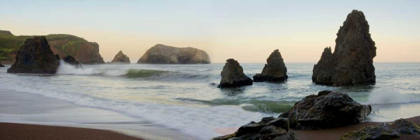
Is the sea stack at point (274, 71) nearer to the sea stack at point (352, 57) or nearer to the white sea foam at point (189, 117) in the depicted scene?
the sea stack at point (352, 57)

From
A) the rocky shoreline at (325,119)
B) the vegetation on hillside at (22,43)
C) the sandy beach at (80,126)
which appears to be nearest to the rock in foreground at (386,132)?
the rocky shoreline at (325,119)

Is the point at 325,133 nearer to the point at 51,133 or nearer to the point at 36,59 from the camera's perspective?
the point at 51,133

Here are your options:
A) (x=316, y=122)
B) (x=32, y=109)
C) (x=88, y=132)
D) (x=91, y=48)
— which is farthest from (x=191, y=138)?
(x=91, y=48)

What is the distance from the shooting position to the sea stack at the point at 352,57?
21.6m

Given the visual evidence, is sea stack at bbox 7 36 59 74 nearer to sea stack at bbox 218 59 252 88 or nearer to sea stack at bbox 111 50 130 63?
sea stack at bbox 218 59 252 88

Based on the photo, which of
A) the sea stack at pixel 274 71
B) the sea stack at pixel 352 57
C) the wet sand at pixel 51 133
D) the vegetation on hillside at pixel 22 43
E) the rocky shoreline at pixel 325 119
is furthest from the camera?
the vegetation on hillside at pixel 22 43

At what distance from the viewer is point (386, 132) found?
13.7ft

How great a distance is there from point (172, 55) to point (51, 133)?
399 feet

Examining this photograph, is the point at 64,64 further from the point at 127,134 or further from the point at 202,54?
the point at 202,54

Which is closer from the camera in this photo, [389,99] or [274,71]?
[389,99]

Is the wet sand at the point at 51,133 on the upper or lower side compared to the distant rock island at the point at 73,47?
lower

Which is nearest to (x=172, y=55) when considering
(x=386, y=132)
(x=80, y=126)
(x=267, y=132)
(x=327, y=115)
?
(x=80, y=126)

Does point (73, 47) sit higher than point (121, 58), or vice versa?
point (73, 47)

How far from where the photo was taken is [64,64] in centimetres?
4769
